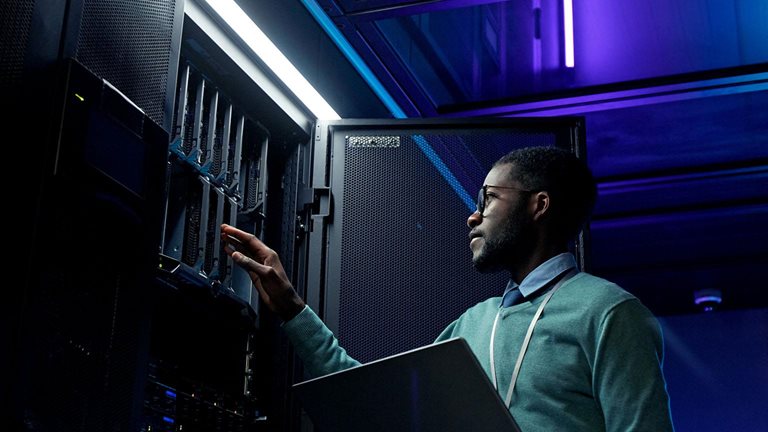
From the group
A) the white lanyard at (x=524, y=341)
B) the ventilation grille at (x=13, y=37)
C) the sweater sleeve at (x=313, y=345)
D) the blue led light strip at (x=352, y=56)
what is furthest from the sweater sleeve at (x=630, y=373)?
the blue led light strip at (x=352, y=56)

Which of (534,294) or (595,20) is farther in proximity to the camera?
(595,20)

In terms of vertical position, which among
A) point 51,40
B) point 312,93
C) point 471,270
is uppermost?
point 312,93

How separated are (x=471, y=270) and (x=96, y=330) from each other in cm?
135

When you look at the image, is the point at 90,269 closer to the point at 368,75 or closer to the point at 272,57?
the point at 272,57

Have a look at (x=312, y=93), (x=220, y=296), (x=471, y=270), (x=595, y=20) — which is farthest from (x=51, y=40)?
(x=595, y=20)

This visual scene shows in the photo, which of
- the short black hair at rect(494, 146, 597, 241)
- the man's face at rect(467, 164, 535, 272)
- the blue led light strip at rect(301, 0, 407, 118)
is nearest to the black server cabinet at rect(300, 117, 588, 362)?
the blue led light strip at rect(301, 0, 407, 118)

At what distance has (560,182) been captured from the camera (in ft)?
7.11

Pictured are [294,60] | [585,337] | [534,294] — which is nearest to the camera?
[585,337]

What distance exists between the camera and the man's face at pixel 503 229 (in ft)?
6.82

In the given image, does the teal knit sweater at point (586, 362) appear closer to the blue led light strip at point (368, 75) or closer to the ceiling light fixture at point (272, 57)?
the blue led light strip at point (368, 75)

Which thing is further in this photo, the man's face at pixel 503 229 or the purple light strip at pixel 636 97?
the purple light strip at pixel 636 97

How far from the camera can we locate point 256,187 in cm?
267

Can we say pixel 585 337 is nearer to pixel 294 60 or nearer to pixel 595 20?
pixel 294 60

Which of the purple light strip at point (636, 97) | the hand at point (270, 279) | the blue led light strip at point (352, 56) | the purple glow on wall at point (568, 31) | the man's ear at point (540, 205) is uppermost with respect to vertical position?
the purple glow on wall at point (568, 31)
